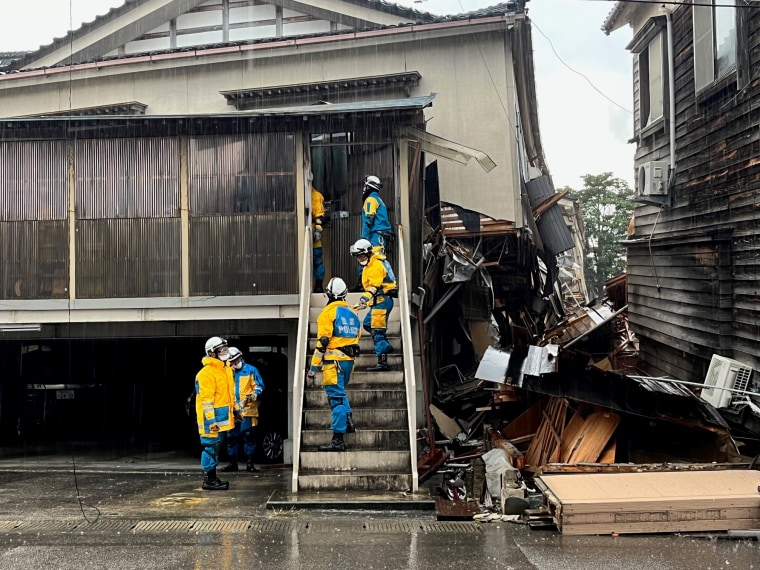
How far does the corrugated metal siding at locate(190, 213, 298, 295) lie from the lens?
10289mm

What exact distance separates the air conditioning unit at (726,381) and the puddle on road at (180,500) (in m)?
5.62

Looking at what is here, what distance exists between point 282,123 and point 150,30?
7360mm

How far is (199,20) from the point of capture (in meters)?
15.9

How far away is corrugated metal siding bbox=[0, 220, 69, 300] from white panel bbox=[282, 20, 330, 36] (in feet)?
22.9

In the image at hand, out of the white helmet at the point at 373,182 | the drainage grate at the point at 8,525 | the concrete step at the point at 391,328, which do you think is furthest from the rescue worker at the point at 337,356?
the drainage grate at the point at 8,525

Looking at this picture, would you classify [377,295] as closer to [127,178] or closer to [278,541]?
[278,541]

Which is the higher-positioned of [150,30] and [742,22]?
[150,30]

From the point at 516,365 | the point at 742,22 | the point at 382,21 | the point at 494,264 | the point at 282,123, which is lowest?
the point at 516,365

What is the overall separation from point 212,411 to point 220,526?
1816 mm

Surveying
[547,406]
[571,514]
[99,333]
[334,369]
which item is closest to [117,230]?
[99,333]

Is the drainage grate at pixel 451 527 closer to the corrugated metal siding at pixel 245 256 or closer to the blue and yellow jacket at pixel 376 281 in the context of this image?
the blue and yellow jacket at pixel 376 281

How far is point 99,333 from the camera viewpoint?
11312mm

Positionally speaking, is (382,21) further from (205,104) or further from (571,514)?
(571,514)

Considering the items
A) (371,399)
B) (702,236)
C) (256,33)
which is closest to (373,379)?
(371,399)
